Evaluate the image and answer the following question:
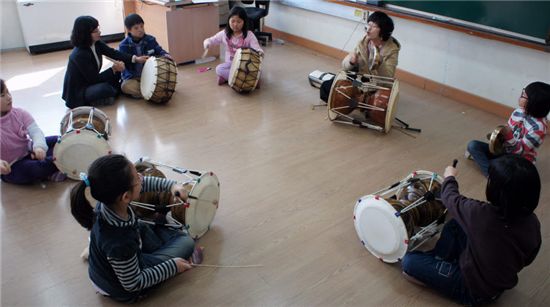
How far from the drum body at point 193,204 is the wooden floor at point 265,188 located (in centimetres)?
16

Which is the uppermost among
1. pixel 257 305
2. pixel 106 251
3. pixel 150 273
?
pixel 106 251

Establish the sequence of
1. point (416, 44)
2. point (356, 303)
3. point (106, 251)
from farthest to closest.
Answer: point (416, 44), point (356, 303), point (106, 251)

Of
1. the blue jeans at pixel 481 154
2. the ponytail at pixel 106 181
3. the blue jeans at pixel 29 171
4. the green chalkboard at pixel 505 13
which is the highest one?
the green chalkboard at pixel 505 13

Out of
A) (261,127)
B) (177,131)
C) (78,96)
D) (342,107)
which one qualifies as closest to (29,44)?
(78,96)

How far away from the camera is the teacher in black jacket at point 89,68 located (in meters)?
3.57

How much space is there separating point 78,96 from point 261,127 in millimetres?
1534

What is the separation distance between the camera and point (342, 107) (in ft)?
12.0

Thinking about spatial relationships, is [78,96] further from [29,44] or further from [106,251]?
[106,251]

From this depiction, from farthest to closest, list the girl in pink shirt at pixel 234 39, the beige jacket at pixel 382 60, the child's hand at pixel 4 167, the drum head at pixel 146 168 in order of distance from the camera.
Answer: the girl in pink shirt at pixel 234 39
the beige jacket at pixel 382 60
the child's hand at pixel 4 167
the drum head at pixel 146 168

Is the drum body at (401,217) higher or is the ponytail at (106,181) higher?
the ponytail at (106,181)

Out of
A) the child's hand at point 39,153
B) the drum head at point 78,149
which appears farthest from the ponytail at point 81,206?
the child's hand at point 39,153

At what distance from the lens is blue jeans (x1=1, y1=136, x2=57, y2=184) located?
279 centimetres

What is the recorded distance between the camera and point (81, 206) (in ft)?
6.05

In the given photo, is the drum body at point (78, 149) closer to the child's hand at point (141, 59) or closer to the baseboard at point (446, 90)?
the child's hand at point (141, 59)
